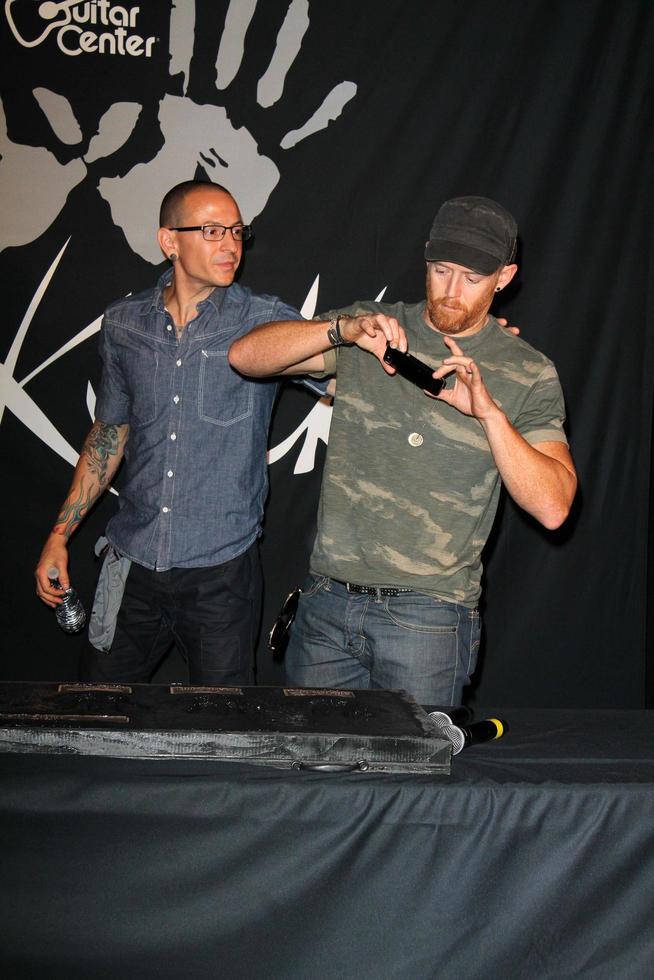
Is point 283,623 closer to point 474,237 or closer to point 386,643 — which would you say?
point 386,643

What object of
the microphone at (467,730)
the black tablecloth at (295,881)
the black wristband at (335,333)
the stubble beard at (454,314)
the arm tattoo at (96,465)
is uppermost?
the stubble beard at (454,314)

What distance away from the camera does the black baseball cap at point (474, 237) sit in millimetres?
1894

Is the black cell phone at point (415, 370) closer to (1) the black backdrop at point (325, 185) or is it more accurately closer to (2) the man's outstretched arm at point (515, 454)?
(2) the man's outstretched arm at point (515, 454)

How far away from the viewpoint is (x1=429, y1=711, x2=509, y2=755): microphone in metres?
1.42

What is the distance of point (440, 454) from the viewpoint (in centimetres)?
193

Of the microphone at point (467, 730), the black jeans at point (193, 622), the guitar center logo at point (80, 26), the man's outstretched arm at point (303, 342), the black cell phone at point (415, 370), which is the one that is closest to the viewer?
the microphone at point (467, 730)

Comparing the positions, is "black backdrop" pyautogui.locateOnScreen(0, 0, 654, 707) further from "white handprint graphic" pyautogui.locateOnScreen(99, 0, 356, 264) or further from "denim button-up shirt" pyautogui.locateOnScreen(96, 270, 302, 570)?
"denim button-up shirt" pyautogui.locateOnScreen(96, 270, 302, 570)

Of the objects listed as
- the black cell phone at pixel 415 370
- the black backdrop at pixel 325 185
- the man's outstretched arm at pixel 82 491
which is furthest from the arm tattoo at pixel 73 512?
the black cell phone at pixel 415 370

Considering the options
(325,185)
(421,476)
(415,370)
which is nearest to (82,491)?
(421,476)

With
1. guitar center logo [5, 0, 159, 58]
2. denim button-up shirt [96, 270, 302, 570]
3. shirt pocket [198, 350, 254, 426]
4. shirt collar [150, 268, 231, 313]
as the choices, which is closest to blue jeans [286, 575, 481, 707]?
denim button-up shirt [96, 270, 302, 570]

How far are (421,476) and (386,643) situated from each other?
13.8 inches

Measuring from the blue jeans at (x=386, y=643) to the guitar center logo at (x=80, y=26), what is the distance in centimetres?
176

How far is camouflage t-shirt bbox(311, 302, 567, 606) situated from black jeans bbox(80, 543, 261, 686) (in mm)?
405

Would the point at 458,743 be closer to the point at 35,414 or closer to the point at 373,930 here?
the point at 373,930
